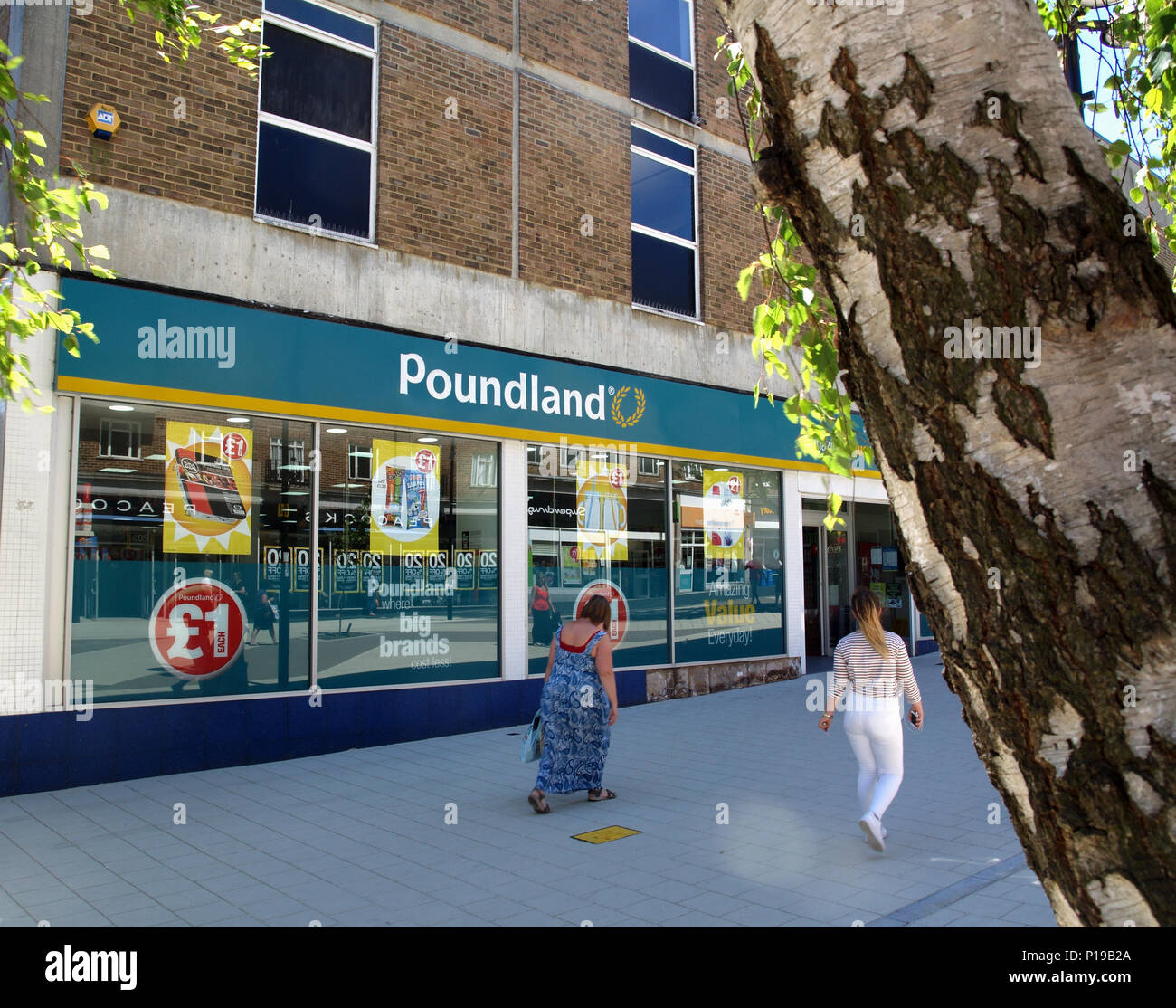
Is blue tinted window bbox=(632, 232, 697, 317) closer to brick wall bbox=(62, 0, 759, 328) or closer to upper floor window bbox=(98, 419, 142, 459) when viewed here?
brick wall bbox=(62, 0, 759, 328)

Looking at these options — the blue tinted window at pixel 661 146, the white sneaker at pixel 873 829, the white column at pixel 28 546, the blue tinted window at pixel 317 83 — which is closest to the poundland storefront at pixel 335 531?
the white column at pixel 28 546

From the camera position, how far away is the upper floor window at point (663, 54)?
13094 mm

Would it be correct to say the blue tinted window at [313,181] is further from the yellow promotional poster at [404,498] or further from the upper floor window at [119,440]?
the upper floor window at [119,440]

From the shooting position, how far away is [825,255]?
1685mm

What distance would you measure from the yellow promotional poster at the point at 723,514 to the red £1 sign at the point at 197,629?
678cm

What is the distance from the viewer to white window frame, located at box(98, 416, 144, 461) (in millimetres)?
8195

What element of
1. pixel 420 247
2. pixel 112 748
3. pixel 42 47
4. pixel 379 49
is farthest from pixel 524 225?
pixel 112 748

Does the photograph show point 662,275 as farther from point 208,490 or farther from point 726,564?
point 208,490

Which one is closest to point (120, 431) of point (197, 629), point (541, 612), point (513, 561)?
point (197, 629)

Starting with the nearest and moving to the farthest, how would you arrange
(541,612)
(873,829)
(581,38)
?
(873,829) → (541,612) → (581,38)

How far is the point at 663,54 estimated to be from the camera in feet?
44.3

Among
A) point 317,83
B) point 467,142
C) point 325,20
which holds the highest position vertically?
point 325,20

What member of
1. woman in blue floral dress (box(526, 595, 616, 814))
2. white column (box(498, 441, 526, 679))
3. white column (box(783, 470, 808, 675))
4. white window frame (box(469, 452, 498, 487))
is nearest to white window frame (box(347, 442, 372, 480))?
white window frame (box(469, 452, 498, 487))

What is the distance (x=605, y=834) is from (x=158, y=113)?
7.56 meters
